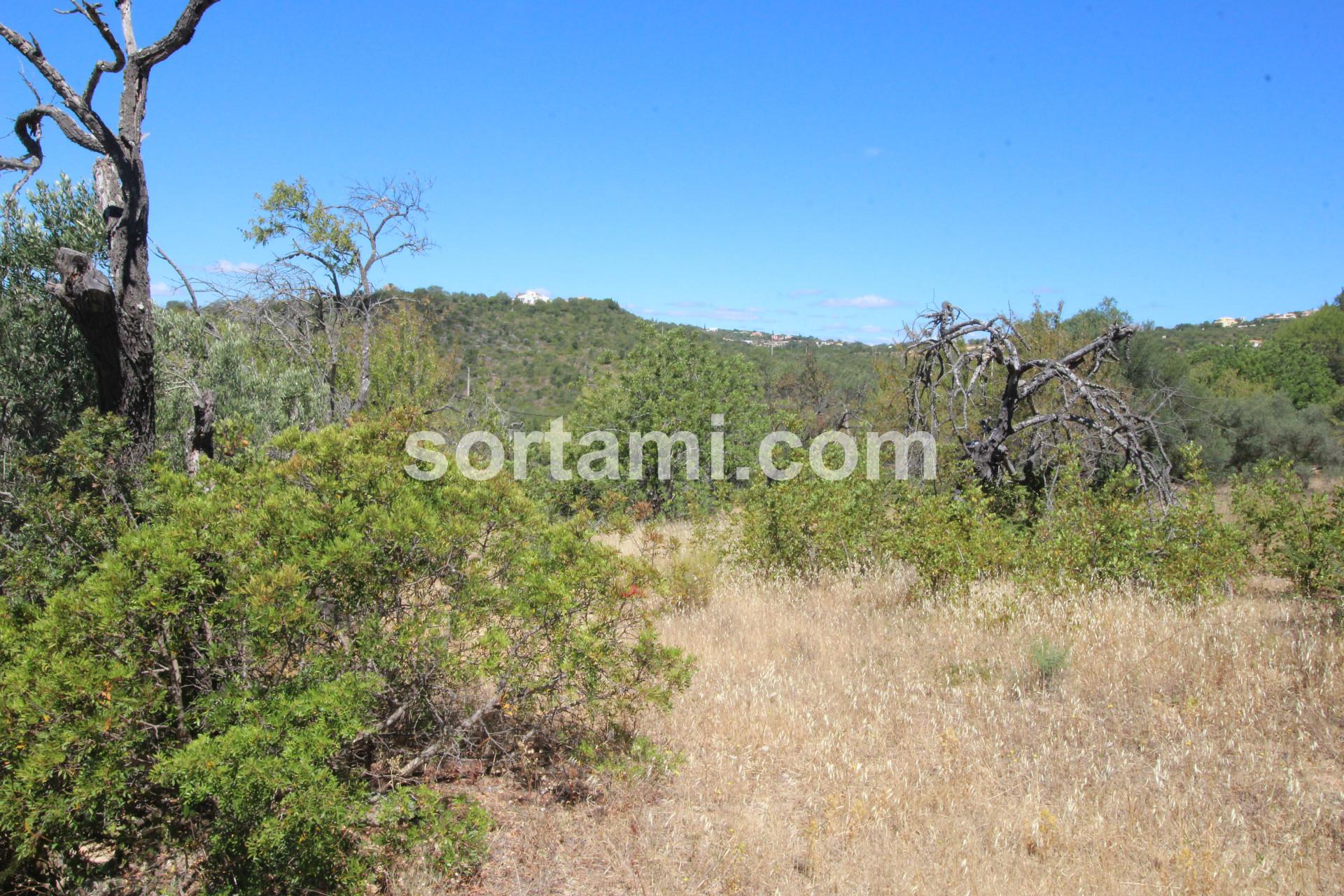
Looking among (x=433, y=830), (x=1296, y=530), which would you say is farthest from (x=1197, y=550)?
(x=433, y=830)

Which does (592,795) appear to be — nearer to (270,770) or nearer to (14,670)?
(270,770)

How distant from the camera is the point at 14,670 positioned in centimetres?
252

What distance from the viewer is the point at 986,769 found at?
13.5 feet

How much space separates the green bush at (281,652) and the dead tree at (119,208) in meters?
0.92

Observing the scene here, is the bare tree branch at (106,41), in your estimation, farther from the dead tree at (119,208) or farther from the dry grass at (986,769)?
the dry grass at (986,769)

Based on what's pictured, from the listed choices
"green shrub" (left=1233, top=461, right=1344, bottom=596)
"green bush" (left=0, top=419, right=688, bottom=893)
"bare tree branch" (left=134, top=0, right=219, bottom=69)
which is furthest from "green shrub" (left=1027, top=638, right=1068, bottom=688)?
"bare tree branch" (left=134, top=0, right=219, bottom=69)

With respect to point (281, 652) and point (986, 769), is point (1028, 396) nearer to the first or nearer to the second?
point (986, 769)

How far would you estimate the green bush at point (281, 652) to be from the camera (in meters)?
2.58

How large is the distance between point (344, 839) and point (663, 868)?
1356 millimetres

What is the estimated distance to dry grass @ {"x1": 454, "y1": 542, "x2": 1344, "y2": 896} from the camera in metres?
3.33

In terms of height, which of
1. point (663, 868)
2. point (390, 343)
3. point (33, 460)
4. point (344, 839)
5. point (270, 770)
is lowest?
point (663, 868)

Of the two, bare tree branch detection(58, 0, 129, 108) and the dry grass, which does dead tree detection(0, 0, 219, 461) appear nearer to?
bare tree branch detection(58, 0, 129, 108)

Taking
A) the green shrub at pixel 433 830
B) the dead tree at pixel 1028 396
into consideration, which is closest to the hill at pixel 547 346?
the dead tree at pixel 1028 396

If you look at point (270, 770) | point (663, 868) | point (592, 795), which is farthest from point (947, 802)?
point (270, 770)
